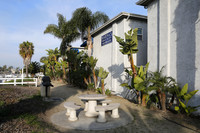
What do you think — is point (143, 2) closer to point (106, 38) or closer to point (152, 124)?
point (106, 38)

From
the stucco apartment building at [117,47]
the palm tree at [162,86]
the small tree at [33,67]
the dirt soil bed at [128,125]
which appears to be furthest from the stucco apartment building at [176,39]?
the small tree at [33,67]

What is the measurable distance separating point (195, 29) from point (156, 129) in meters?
3.92

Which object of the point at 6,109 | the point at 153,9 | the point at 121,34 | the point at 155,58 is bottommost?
the point at 6,109

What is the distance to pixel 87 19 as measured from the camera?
13609 mm

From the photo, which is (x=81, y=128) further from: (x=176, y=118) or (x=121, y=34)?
(x=121, y=34)

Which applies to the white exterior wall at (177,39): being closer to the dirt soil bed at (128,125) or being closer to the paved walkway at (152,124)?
the paved walkway at (152,124)

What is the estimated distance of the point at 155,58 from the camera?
7.34 metres

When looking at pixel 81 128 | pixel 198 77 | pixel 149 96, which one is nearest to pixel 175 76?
pixel 198 77

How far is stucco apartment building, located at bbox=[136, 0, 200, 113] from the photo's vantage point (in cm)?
543

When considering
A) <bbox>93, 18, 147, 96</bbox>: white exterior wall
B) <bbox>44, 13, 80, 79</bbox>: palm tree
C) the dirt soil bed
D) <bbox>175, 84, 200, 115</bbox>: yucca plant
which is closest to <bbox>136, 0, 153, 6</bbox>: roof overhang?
<bbox>93, 18, 147, 96</bbox>: white exterior wall

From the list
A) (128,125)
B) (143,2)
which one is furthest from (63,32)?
(128,125)

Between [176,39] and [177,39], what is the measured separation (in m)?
0.05

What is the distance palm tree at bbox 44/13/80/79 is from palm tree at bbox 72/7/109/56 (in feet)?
10.8

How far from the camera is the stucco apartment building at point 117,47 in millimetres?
10016
